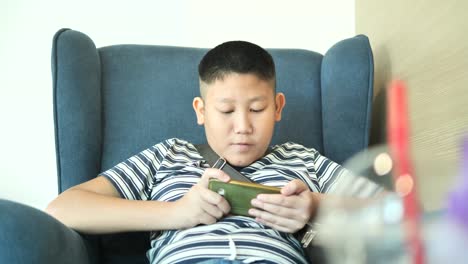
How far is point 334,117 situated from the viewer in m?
1.06

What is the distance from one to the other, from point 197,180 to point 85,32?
73 centimetres

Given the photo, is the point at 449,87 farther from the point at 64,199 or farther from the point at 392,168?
the point at 64,199

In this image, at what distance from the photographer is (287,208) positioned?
0.71 meters

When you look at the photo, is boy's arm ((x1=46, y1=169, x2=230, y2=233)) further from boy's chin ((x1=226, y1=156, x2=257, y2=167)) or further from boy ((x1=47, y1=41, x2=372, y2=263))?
boy's chin ((x1=226, y1=156, x2=257, y2=167))

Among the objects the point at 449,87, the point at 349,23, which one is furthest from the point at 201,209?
the point at 349,23

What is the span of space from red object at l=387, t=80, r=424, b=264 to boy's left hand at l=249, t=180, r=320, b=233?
48 cm

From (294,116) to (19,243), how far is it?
72 cm

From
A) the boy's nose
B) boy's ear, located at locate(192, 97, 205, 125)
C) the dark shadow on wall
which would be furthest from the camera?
the dark shadow on wall

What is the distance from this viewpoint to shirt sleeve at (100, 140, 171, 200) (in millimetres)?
870

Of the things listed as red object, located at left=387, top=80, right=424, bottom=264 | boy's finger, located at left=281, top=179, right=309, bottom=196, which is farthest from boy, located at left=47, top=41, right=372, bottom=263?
red object, located at left=387, top=80, right=424, bottom=264

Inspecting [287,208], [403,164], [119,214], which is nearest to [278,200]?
[287,208]

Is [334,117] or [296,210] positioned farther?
[334,117]

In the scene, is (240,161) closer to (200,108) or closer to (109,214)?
(200,108)

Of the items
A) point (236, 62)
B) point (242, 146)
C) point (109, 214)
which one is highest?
point (236, 62)
